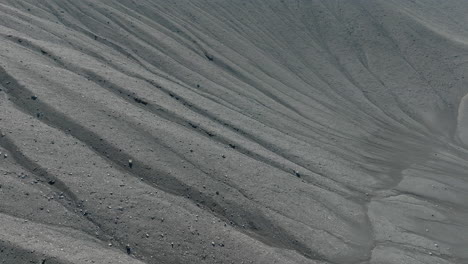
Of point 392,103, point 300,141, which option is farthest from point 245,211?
point 392,103

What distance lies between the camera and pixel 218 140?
32594mm

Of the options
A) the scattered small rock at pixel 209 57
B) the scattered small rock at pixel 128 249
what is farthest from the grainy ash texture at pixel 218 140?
the scattered small rock at pixel 209 57

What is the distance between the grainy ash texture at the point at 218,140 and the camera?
23.5 meters

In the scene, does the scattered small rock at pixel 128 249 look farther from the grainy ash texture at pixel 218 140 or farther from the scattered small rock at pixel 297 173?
the scattered small rock at pixel 297 173

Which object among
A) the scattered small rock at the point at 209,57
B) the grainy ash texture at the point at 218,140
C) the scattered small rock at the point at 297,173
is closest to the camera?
the grainy ash texture at the point at 218,140

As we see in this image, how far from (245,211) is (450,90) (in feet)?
118

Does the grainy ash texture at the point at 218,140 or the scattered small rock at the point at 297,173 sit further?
the scattered small rock at the point at 297,173

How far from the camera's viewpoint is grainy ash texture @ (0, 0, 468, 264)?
2347 centimetres

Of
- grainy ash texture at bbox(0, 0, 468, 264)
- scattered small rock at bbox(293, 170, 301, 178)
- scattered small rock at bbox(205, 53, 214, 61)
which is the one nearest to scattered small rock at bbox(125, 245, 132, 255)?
grainy ash texture at bbox(0, 0, 468, 264)

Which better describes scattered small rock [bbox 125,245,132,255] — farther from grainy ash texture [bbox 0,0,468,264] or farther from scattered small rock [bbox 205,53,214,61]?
scattered small rock [bbox 205,53,214,61]

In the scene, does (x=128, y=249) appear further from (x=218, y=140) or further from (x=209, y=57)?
(x=209, y=57)

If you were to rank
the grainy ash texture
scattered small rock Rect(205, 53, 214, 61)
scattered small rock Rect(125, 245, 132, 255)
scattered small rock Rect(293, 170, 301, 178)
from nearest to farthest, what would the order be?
scattered small rock Rect(125, 245, 132, 255) → the grainy ash texture → scattered small rock Rect(293, 170, 301, 178) → scattered small rock Rect(205, 53, 214, 61)

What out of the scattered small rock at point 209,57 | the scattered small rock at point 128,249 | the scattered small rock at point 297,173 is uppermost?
the scattered small rock at point 209,57

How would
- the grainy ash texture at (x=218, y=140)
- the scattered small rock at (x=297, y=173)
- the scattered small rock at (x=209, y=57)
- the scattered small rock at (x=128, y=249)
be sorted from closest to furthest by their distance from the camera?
the scattered small rock at (x=128, y=249) → the grainy ash texture at (x=218, y=140) → the scattered small rock at (x=297, y=173) → the scattered small rock at (x=209, y=57)
